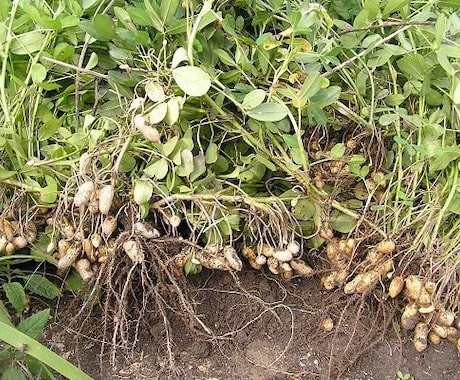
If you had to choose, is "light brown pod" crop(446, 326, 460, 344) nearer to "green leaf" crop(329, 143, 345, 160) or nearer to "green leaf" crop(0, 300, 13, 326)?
"green leaf" crop(329, 143, 345, 160)

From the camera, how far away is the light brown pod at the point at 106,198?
997mm

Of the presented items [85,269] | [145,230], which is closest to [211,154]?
[145,230]

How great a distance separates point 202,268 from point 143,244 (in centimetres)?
16

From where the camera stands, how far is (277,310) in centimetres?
116

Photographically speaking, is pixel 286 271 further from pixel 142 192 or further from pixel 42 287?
pixel 42 287

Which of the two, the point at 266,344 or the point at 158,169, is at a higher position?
the point at 158,169

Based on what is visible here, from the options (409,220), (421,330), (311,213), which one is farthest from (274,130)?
(421,330)

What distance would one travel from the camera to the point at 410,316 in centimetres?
105

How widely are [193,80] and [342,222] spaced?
37 cm

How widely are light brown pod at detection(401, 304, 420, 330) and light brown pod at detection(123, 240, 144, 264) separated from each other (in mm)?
429

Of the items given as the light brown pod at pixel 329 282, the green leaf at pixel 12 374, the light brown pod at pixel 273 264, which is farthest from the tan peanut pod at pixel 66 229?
the light brown pod at pixel 329 282

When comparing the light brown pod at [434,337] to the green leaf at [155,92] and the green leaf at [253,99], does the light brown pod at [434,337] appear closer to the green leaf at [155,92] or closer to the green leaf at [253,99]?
the green leaf at [253,99]

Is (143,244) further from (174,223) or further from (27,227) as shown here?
(27,227)

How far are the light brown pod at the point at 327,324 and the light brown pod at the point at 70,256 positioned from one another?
16.7 inches
